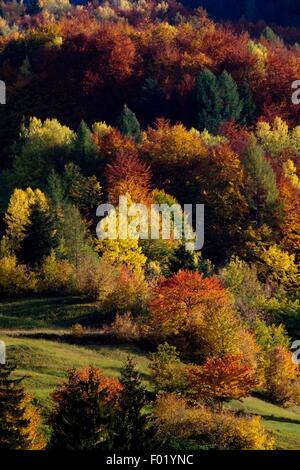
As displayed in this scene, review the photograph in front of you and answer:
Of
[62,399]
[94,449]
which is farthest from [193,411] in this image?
[94,449]

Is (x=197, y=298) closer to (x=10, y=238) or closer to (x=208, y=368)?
(x=208, y=368)

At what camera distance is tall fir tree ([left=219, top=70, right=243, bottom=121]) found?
439ft

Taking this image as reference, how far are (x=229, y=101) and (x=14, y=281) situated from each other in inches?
2394

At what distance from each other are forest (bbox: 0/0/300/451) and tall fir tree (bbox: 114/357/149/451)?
11 centimetres

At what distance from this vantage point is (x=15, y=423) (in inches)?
1713

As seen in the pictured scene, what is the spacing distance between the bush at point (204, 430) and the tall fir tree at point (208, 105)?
83.9 metres

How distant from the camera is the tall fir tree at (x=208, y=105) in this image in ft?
438

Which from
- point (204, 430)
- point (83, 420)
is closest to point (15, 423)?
point (83, 420)

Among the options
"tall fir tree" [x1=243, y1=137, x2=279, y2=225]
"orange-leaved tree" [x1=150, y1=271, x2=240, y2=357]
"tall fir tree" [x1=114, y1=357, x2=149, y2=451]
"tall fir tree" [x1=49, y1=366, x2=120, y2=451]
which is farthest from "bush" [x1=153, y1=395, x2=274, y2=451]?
"tall fir tree" [x1=243, y1=137, x2=279, y2=225]

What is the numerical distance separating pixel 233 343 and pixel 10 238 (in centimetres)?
3323

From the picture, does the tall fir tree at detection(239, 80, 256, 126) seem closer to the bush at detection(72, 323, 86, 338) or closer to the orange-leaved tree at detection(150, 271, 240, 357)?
the orange-leaved tree at detection(150, 271, 240, 357)

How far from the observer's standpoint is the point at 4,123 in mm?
141625

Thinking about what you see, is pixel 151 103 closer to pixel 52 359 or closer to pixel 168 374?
pixel 52 359

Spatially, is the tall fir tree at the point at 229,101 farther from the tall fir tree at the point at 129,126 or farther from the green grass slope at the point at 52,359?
the green grass slope at the point at 52,359
